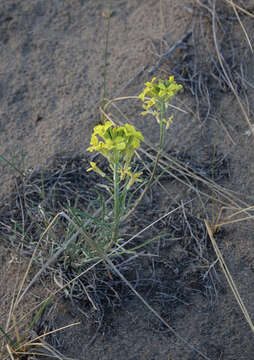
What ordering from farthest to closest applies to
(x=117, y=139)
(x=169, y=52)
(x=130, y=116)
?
(x=169, y=52)
(x=130, y=116)
(x=117, y=139)

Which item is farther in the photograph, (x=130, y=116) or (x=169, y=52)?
(x=169, y=52)

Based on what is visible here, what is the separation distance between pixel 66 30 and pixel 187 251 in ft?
4.83

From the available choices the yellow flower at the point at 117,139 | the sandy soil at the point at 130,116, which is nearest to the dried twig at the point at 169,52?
the sandy soil at the point at 130,116

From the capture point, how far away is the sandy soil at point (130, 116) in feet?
4.34

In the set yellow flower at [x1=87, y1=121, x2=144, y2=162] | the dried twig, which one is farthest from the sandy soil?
yellow flower at [x1=87, y1=121, x2=144, y2=162]

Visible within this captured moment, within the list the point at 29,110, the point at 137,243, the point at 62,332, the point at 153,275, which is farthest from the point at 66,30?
the point at 62,332

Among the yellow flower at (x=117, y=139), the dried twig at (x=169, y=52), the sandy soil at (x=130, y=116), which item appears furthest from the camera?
the dried twig at (x=169, y=52)

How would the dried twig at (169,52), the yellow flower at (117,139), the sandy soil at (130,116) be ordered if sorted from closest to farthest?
the yellow flower at (117,139) → the sandy soil at (130,116) → the dried twig at (169,52)

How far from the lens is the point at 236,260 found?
1.50m

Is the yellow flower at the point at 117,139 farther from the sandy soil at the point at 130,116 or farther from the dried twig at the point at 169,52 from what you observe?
the dried twig at the point at 169,52

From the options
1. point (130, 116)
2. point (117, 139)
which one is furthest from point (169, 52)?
point (117, 139)

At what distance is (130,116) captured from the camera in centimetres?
194

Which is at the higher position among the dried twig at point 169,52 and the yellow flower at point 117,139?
the yellow flower at point 117,139

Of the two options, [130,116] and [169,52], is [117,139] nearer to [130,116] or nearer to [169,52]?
[130,116]
